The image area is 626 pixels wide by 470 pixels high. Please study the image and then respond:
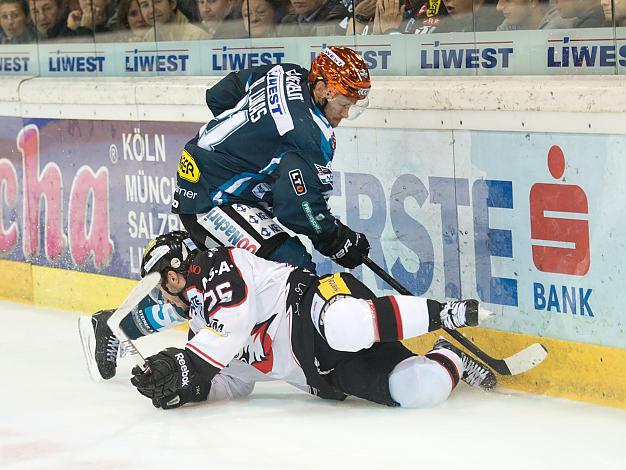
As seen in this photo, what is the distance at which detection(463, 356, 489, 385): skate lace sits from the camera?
4883mm

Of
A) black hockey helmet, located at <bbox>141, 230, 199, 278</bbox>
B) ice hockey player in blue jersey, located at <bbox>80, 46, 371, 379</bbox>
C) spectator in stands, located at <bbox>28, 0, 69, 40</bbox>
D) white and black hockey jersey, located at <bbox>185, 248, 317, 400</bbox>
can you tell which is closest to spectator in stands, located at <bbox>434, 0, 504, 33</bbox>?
ice hockey player in blue jersey, located at <bbox>80, 46, 371, 379</bbox>

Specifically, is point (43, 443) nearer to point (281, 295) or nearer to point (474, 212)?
point (281, 295)

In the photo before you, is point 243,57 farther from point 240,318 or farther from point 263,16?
point 240,318

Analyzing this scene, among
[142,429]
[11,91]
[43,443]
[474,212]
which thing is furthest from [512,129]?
[11,91]

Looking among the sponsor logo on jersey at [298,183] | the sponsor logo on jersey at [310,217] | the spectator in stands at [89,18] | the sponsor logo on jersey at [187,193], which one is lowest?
the sponsor logo on jersey at [310,217]

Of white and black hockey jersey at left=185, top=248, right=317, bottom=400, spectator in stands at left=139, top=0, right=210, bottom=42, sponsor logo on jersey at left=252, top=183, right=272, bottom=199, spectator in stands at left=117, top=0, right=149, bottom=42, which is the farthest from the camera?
spectator in stands at left=117, top=0, right=149, bottom=42

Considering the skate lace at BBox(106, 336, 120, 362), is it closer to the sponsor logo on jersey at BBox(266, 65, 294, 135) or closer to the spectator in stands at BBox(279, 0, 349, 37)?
the sponsor logo on jersey at BBox(266, 65, 294, 135)

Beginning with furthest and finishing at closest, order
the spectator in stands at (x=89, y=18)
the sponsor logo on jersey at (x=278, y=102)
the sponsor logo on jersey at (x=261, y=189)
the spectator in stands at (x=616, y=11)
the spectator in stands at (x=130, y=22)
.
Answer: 1. the spectator in stands at (x=89, y=18)
2. the spectator in stands at (x=130, y=22)
3. the sponsor logo on jersey at (x=261, y=189)
4. the sponsor logo on jersey at (x=278, y=102)
5. the spectator in stands at (x=616, y=11)

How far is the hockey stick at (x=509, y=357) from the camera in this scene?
485cm

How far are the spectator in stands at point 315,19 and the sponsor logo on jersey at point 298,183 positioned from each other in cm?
117

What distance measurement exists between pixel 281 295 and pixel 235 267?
0.21 meters

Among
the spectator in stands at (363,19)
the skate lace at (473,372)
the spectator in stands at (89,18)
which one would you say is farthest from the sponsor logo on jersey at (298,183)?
the spectator in stands at (89,18)

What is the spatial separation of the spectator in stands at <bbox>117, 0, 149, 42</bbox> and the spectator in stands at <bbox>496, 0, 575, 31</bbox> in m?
2.31

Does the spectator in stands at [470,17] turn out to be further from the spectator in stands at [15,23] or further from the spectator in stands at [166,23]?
the spectator in stands at [15,23]
